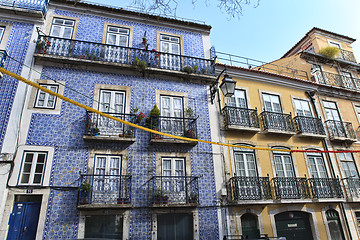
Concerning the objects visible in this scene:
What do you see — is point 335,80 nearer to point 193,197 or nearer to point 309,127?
point 309,127

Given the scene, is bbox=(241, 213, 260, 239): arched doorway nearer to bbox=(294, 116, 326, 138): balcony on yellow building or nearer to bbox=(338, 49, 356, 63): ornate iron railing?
bbox=(294, 116, 326, 138): balcony on yellow building

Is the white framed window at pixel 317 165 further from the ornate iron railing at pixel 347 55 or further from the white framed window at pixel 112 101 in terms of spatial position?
the white framed window at pixel 112 101

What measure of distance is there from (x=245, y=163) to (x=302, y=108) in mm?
4770

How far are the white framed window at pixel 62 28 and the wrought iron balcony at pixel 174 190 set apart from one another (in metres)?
6.91

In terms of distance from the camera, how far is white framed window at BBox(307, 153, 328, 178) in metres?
11.0

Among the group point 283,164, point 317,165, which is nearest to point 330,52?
point 317,165

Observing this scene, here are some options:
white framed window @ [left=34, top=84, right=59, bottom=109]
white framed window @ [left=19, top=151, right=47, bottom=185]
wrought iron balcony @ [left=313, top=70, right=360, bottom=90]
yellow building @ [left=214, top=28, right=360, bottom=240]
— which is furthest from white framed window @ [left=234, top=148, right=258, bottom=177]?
white framed window @ [left=34, top=84, right=59, bottom=109]

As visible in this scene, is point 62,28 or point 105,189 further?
point 62,28

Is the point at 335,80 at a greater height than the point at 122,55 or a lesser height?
greater

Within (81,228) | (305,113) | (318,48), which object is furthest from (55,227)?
(318,48)

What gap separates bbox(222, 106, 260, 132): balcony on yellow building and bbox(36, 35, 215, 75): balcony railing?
1947 millimetres

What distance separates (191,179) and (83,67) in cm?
590

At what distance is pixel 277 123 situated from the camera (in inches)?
433

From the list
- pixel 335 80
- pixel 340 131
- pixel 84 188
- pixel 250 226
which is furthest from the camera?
pixel 335 80
